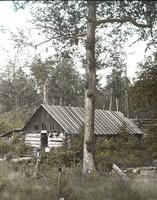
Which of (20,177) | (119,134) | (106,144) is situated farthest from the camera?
(119,134)

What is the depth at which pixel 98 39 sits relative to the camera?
16547 millimetres

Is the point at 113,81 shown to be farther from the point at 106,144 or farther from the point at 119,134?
the point at 106,144

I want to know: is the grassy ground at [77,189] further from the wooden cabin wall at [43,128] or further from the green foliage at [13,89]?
the green foliage at [13,89]

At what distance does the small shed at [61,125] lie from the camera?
32156 millimetres

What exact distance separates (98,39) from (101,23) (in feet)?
6.13

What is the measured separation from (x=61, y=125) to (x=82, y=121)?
8.85ft

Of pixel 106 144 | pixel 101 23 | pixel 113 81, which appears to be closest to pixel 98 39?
pixel 101 23

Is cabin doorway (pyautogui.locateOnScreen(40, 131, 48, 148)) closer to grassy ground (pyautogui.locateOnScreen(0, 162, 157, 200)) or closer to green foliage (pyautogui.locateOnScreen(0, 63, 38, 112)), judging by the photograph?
grassy ground (pyautogui.locateOnScreen(0, 162, 157, 200))

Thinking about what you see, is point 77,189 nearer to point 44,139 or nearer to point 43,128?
point 43,128

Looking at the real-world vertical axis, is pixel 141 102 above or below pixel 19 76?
below

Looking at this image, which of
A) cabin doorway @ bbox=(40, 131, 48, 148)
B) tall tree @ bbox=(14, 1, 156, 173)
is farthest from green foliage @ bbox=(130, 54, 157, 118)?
cabin doorway @ bbox=(40, 131, 48, 148)

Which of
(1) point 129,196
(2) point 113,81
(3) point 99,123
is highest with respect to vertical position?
(2) point 113,81

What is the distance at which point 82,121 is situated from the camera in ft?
111

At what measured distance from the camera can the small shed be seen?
3216cm
